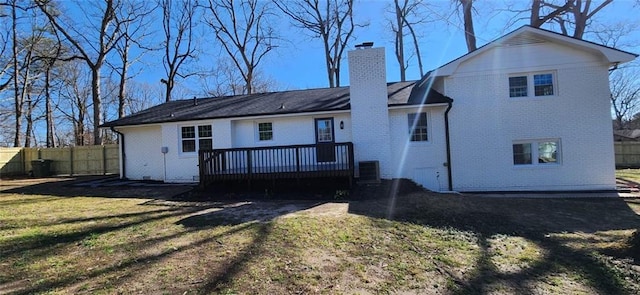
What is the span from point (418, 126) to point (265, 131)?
19.3ft

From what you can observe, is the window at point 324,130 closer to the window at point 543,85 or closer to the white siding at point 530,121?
the white siding at point 530,121

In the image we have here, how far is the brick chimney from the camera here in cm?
1133

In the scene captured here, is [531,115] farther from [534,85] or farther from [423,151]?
[423,151]

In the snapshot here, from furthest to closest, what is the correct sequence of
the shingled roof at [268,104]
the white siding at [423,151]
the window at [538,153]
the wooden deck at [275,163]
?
the shingled roof at [268,104] → the white siding at [423,151] → the window at [538,153] → the wooden deck at [275,163]

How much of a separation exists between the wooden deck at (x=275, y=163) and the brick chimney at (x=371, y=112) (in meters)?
0.82

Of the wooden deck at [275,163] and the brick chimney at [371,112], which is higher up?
the brick chimney at [371,112]

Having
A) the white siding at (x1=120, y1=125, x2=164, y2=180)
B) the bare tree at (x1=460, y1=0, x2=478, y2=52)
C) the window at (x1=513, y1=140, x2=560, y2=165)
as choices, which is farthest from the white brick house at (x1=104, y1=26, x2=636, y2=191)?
the bare tree at (x1=460, y1=0, x2=478, y2=52)

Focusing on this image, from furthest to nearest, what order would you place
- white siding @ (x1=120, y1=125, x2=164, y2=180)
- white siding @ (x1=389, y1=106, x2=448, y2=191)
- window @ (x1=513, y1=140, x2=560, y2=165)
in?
white siding @ (x1=120, y1=125, x2=164, y2=180) → white siding @ (x1=389, y1=106, x2=448, y2=191) → window @ (x1=513, y1=140, x2=560, y2=165)

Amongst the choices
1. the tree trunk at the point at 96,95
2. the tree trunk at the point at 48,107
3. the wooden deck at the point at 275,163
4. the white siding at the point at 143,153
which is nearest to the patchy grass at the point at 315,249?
the wooden deck at the point at 275,163

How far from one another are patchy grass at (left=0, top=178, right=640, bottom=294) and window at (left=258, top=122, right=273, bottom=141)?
470cm

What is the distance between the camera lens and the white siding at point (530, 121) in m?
11.4

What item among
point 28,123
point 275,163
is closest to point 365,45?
point 275,163

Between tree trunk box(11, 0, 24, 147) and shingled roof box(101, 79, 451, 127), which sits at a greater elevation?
tree trunk box(11, 0, 24, 147)

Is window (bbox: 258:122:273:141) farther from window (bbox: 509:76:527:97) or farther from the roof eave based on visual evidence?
window (bbox: 509:76:527:97)
